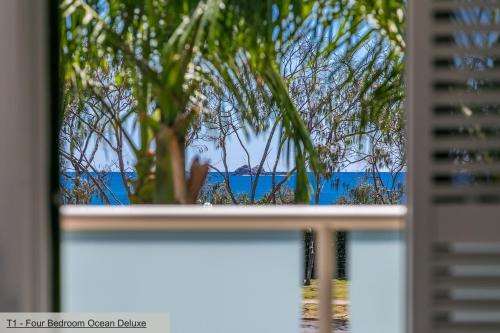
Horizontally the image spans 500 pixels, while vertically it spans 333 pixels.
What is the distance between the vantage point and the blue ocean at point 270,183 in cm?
685

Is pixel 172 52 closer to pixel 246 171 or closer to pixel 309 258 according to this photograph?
pixel 246 171

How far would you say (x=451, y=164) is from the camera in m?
0.96

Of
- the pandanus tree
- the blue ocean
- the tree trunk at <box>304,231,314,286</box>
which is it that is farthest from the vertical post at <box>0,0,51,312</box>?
the tree trunk at <box>304,231,314,286</box>

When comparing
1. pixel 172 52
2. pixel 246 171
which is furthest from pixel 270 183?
pixel 172 52

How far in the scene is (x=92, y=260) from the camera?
120 cm

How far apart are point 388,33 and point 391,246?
1880 mm

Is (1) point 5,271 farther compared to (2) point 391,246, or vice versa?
(2) point 391,246

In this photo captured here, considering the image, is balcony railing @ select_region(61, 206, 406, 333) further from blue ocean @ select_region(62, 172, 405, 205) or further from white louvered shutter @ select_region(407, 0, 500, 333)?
blue ocean @ select_region(62, 172, 405, 205)

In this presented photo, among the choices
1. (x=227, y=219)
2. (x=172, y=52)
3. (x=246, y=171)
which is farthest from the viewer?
(x=246, y=171)

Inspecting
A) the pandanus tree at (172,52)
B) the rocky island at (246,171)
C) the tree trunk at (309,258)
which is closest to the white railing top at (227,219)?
the pandanus tree at (172,52)

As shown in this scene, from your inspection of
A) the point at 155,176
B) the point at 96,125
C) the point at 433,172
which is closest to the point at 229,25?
the point at 155,176

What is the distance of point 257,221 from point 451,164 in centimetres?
41

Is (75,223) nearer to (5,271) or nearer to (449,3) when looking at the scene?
(5,271)

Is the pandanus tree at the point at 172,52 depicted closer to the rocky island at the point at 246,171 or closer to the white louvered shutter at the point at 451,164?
the white louvered shutter at the point at 451,164
